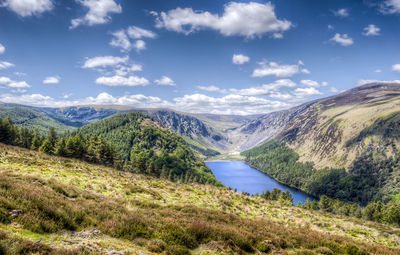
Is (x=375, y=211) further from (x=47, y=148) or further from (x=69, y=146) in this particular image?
(x=47, y=148)

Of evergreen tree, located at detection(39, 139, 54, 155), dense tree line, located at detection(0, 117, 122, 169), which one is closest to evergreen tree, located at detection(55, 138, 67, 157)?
dense tree line, located at detection(0, 117, 122, 169)

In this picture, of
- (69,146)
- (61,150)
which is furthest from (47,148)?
(69,146)

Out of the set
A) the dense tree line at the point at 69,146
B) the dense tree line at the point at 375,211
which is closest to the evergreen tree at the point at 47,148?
the dense tree line at the point at 69,146

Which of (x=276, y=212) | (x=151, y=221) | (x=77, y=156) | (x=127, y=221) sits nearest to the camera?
(x=127, y=221)

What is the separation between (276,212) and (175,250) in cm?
2470

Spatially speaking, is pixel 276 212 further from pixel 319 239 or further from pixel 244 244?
pixel 244 244

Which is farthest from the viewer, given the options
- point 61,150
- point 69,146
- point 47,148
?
point 47,148

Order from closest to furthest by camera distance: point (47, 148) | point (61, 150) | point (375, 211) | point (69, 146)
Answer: point (61, 150)
point (69, 146)
point (47, 148)
point (375, 211)

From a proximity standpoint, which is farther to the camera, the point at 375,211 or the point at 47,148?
the point at 375,211

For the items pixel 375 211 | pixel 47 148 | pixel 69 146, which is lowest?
pixel 375 211

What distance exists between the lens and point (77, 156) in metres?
60.7

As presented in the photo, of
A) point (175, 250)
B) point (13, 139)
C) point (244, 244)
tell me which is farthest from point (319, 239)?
point (13, 139)

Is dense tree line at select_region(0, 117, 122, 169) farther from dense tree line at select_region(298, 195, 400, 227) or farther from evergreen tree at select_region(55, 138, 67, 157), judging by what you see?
dense tree line at select_region(298, 195, 400, 227)

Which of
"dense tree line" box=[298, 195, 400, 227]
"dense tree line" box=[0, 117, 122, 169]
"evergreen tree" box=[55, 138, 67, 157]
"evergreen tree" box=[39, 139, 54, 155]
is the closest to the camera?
"dense tree line" box=[298, 195, 400, 227]
